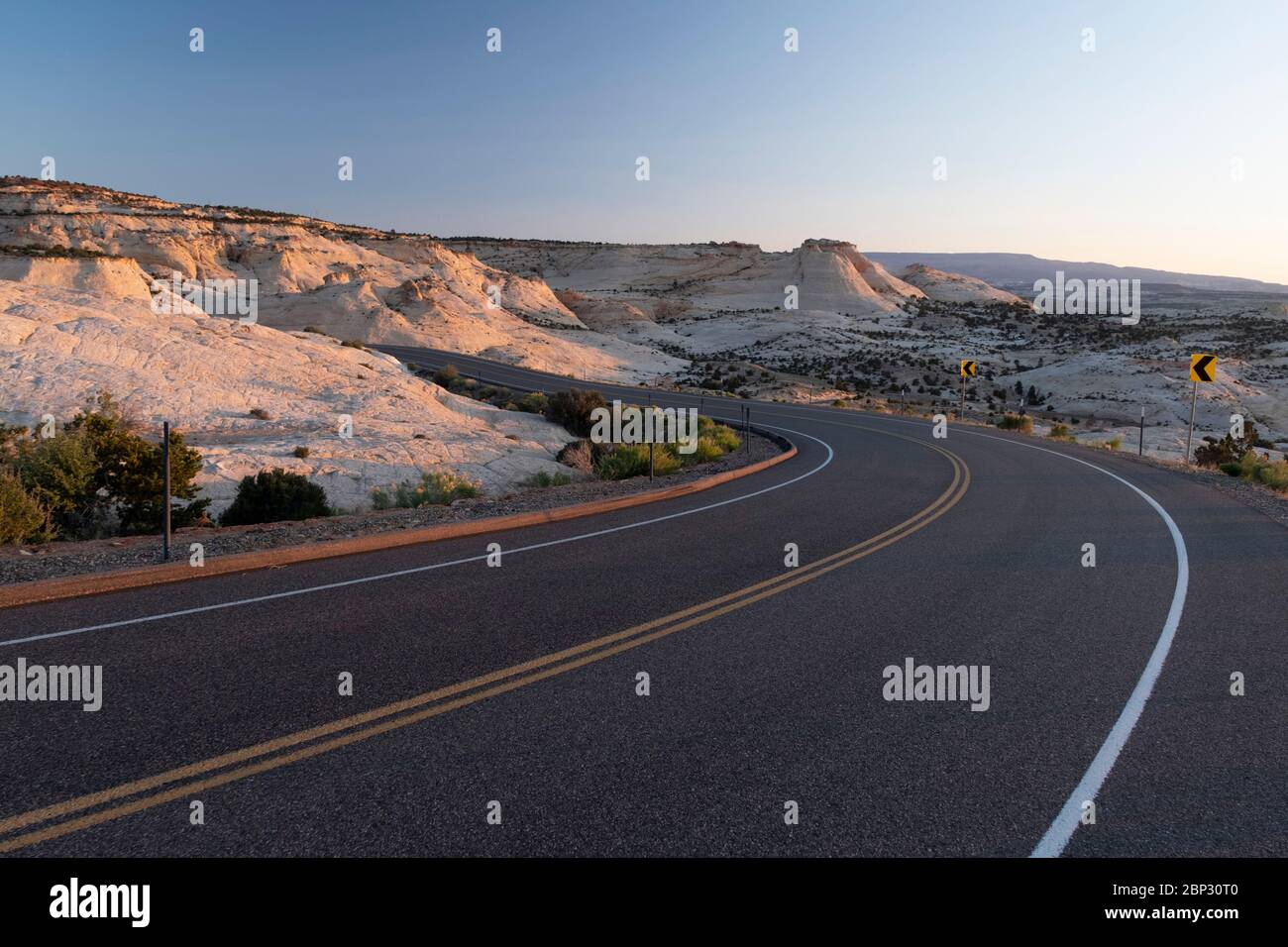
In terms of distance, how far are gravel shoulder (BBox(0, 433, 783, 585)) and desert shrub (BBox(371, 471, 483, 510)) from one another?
1605 mm

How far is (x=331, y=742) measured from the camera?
4840 millimetres

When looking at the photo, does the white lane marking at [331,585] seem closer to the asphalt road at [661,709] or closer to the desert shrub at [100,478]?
the asphalt road at [661,709]

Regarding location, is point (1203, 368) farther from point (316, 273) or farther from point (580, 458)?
point (316, 273)

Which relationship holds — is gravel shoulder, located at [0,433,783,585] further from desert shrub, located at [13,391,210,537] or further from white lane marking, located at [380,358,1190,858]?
white lane marking, located at [380,358,1190,858]

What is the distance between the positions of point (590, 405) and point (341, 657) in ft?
77.1

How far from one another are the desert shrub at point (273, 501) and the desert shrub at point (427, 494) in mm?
1071

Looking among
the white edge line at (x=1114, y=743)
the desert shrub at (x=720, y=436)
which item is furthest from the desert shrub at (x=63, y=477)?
the desert shrub at (x=720, y=436)

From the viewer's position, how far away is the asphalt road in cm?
405

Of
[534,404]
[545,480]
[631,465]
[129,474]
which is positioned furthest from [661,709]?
[534,404]

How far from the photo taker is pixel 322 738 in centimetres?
490

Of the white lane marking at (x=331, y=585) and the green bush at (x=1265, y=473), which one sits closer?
the white lane marking at (x=331, y=585)

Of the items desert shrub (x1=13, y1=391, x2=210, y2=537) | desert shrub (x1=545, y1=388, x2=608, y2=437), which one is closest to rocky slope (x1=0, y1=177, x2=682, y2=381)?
desert shrub (x1=545, y1=388, x2=608, y2=437)

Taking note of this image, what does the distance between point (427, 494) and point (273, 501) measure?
256 cm

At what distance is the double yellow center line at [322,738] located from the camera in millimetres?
3988
